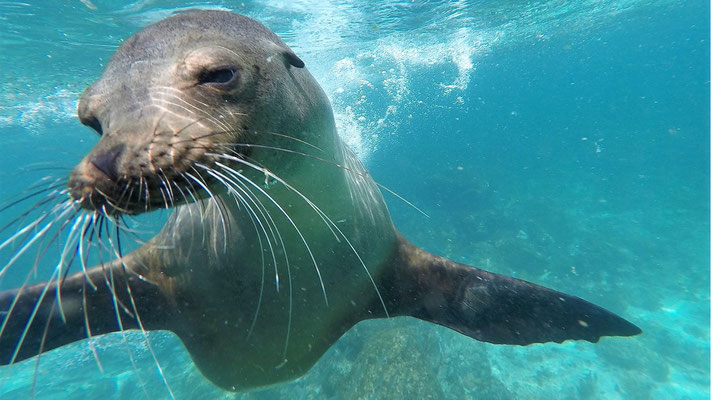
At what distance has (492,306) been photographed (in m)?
2.50

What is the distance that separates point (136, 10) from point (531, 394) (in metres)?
15.2

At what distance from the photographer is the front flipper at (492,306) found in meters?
2.39

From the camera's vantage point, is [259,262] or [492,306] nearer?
[259,262]

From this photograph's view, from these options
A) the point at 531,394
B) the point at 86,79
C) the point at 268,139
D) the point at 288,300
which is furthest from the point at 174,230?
the point at 86,79

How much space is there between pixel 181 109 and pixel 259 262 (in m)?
1.13

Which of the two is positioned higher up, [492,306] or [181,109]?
[181,109]

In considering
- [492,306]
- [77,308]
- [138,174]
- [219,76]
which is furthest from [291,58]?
[77,308]

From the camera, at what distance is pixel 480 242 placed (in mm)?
15453

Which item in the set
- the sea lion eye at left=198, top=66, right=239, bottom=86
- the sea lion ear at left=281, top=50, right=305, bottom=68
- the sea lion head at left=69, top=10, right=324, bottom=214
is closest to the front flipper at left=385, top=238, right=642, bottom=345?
the sea lion head at left=69, top=10, right=324, bottom=214

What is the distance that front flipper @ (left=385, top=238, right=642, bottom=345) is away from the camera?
2.39 m

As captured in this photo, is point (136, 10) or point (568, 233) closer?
point (136, 10)

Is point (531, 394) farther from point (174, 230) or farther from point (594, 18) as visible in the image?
point (594, 18)

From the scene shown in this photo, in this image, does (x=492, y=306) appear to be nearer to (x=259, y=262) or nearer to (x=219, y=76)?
(x=259, y=262)

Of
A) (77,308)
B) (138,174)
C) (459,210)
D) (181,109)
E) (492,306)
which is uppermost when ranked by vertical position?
(181,109)
